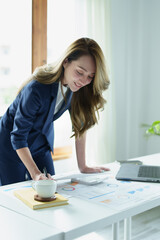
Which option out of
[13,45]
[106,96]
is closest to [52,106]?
[13,45]

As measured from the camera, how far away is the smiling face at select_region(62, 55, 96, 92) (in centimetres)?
145

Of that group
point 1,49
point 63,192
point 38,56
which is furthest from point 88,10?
point 63,192

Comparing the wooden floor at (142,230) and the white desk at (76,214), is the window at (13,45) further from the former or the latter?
the white desk at (76,214)

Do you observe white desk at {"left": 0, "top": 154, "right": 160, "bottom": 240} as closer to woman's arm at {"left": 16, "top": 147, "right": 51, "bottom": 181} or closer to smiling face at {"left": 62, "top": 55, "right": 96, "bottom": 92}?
woman's arm at {"left": 16, "top": 147, "right": 51, "bottom": 181}

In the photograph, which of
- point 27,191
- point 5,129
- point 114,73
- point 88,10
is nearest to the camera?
point 27,191

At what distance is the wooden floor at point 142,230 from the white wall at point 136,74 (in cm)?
119

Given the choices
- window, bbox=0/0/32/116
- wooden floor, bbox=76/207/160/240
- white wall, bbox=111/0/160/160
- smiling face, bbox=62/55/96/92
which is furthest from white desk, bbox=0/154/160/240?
white wall, bbox=111/0/160/160

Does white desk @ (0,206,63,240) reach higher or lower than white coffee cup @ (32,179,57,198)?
lower

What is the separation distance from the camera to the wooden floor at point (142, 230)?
2309 millimetres

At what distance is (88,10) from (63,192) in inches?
94.4

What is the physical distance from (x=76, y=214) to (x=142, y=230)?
162 centimetres

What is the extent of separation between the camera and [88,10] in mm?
3178

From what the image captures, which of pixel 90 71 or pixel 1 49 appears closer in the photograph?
pixel 90 71

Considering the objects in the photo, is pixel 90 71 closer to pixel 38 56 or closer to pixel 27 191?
pixel 27 191
